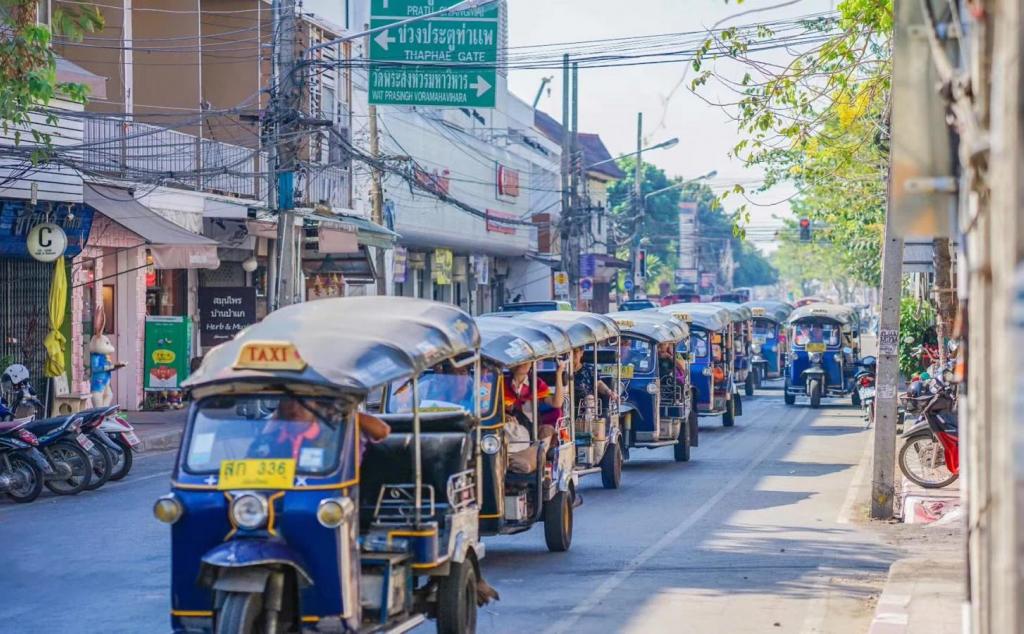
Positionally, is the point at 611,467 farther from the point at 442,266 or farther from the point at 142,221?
the point at 442,266

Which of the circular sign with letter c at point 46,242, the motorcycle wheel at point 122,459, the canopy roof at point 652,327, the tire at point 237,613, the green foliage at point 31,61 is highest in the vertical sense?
the green foliage at point 31,61

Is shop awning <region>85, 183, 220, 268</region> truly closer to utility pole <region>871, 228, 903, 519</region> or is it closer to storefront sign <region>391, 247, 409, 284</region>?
utility pole <region>871, 228, 903, 519</region>

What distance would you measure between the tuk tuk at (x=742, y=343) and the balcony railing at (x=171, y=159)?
1032 centimetres

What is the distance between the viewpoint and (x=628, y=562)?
12.7m

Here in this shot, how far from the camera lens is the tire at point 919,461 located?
1697 cm

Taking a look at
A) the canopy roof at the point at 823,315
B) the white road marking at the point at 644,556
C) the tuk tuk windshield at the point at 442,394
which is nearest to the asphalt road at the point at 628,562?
the white road marking at the point at 644,556

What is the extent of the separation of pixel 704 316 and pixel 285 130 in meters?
9.50

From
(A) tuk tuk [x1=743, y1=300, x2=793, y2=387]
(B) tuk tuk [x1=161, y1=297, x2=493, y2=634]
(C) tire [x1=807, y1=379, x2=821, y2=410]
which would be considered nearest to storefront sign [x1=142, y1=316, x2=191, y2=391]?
(C) tire [x1=807, y1=379, x2=821, y2=410]

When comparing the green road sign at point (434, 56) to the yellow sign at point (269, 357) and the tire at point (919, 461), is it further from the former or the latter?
the yellow sign at point (269, 357)

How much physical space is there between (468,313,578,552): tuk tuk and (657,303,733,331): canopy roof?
13.8 meters

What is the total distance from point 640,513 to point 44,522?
6.29m

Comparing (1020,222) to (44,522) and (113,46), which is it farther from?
(113,46)

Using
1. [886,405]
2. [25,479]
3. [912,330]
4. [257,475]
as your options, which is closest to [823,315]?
[912,330]

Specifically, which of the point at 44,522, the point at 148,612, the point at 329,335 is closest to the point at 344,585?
the point at 329,335
